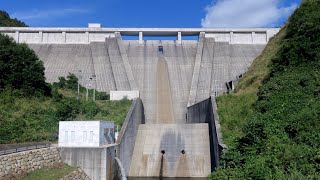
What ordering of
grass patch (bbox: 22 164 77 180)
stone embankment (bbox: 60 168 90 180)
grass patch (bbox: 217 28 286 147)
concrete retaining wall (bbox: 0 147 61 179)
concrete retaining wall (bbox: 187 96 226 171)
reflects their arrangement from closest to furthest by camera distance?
concrete retaining wall (bbox: 0 147 61 179), grass patch (bbox: 22 164 77 180), stone embankment (bbox: 60 168 90 180), concrete retaining wall (bbox: 187 96 226 171), grass patch (bbox: 217 28 286 147)

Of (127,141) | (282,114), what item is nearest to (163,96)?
(127,141)

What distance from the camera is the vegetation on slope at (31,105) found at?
24.2m

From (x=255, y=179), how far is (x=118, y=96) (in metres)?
25.9

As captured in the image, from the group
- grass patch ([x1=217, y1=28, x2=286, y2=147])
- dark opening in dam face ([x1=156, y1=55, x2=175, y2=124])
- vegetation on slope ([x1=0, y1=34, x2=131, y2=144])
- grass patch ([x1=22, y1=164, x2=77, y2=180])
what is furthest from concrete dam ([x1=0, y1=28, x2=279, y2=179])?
grass patch ([x1=22, y1=164, x2=77, y2=180])

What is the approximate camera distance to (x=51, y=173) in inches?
632

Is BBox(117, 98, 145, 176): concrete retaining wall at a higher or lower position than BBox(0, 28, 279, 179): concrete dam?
lower

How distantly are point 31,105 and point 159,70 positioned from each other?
20.9 metres

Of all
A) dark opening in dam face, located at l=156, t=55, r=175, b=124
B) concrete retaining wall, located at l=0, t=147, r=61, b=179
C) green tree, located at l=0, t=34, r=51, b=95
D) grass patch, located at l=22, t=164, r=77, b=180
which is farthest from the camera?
dark opening in dam face, located at l=156, t=55, r=175, b=124

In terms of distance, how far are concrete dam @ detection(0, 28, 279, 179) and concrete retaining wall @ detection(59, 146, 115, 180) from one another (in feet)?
22.9

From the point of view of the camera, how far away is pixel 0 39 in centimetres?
3447

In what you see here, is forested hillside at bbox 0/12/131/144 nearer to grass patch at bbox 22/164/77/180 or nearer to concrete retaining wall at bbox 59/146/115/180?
concrete retaining wall at bbox 59/146/115/180

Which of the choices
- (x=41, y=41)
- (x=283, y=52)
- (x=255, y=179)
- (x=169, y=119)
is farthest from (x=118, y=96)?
(x=255, y=179)

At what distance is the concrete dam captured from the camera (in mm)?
26938

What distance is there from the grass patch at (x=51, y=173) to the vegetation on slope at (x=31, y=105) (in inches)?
243
